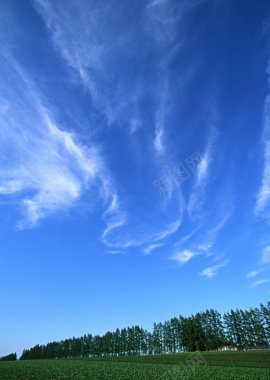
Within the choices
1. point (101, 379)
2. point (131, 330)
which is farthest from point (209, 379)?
→ point (131, 330)

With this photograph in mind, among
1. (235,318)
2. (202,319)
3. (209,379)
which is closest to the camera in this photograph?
(209,379)

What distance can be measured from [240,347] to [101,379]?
12351cm

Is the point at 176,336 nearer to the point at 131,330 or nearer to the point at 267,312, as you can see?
the point at 131,330

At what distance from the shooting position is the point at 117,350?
644 ft

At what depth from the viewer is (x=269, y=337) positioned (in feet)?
424

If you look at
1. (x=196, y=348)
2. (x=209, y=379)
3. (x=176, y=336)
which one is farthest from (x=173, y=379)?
(x=176, y=336)

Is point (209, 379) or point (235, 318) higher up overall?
point (235, 318)

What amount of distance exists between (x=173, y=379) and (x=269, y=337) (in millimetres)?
116966

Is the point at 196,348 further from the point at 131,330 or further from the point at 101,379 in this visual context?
the point at 101,379

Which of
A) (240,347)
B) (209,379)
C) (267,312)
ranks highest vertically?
(267,312)

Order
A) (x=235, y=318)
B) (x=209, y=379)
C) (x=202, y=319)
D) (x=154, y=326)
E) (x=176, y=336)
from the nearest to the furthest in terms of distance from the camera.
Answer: (x=209, y=379) < (x=235, y=318) < (x=202, y=319) < (x=176, y=336) < (x=154, y=326)

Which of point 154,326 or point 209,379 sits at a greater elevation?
point 154,326

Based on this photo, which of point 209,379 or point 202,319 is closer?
point 209,379

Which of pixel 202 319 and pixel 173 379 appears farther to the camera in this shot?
pixel 202 319
